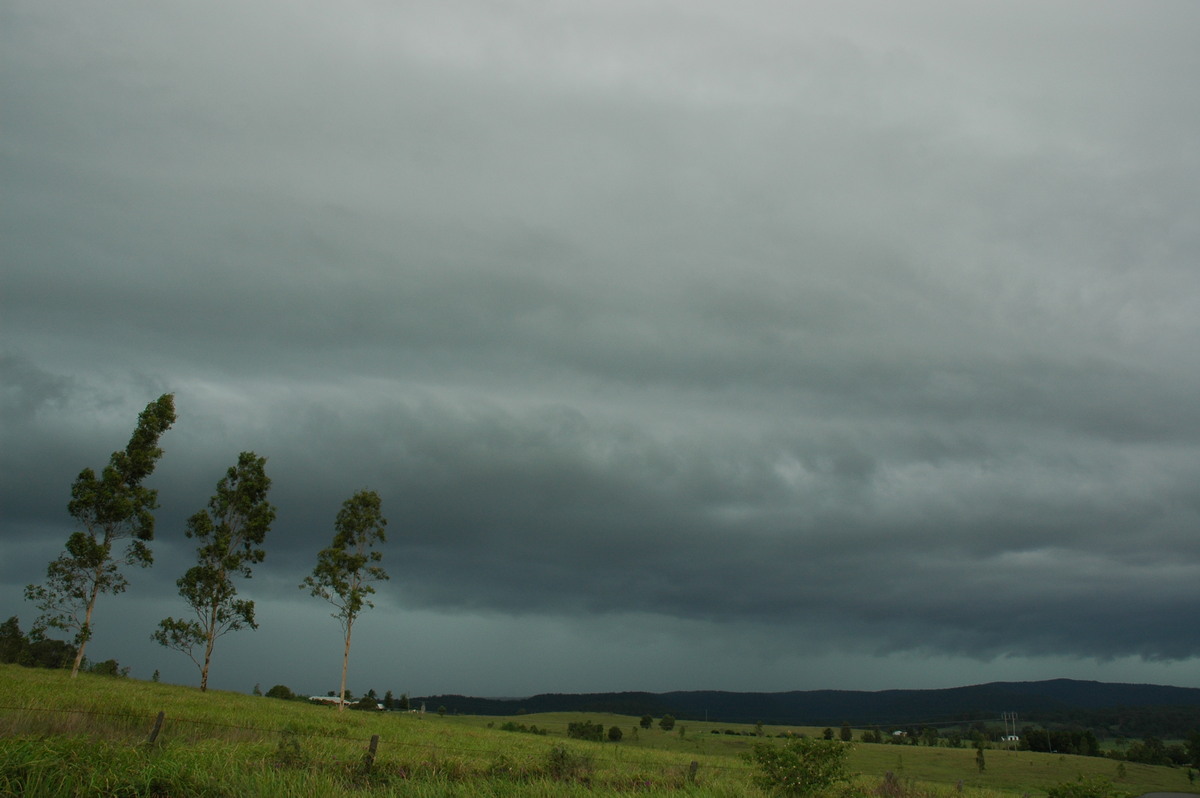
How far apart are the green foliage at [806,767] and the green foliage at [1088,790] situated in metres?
8.37

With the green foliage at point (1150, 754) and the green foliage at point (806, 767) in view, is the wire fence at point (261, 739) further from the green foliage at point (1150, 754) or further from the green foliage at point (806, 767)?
the green foliage at point (1150, 754)

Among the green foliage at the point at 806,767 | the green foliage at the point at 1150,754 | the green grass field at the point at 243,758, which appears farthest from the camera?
the green foliage at the point at 1150,754

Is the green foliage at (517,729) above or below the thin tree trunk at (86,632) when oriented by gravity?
below

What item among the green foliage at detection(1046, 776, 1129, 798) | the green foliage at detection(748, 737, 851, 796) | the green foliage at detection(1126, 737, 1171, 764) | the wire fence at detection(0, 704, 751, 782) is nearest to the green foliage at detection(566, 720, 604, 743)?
the wire fence at detection(0, 704, 751, 782)

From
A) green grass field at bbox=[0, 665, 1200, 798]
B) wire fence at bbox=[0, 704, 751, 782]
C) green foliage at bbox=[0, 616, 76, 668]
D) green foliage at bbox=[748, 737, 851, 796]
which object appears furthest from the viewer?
green foliage at bbox=[0, 616, 76, 668]

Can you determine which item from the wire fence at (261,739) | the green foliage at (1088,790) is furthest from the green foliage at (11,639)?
the green foliage at (1088,790)

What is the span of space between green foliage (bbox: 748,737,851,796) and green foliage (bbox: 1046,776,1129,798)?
8.37m

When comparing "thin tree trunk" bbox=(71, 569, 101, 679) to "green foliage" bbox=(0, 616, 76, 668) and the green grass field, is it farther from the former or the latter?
"green foliage" bbox=(0, 616, 76, 668)

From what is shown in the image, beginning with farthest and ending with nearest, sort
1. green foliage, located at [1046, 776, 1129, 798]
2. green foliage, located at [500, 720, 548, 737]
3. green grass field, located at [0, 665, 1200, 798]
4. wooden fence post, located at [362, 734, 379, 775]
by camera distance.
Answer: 1. green foliage, located at [500, 720, 548, 737]
2. green foliage, located at [1046, 776, 1129, 798]
3. wooden fence post, located at [362, 734, 379, 775]
4. green grass field, located at [0, 665, 1200, 798]

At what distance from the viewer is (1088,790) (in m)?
24.5

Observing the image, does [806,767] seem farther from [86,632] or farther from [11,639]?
[11,639]

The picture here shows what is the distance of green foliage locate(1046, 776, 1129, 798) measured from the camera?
2434 centimetres

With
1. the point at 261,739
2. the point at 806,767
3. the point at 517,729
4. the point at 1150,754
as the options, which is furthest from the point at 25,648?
the point at 1150,754

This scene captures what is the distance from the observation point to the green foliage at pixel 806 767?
830 inches
